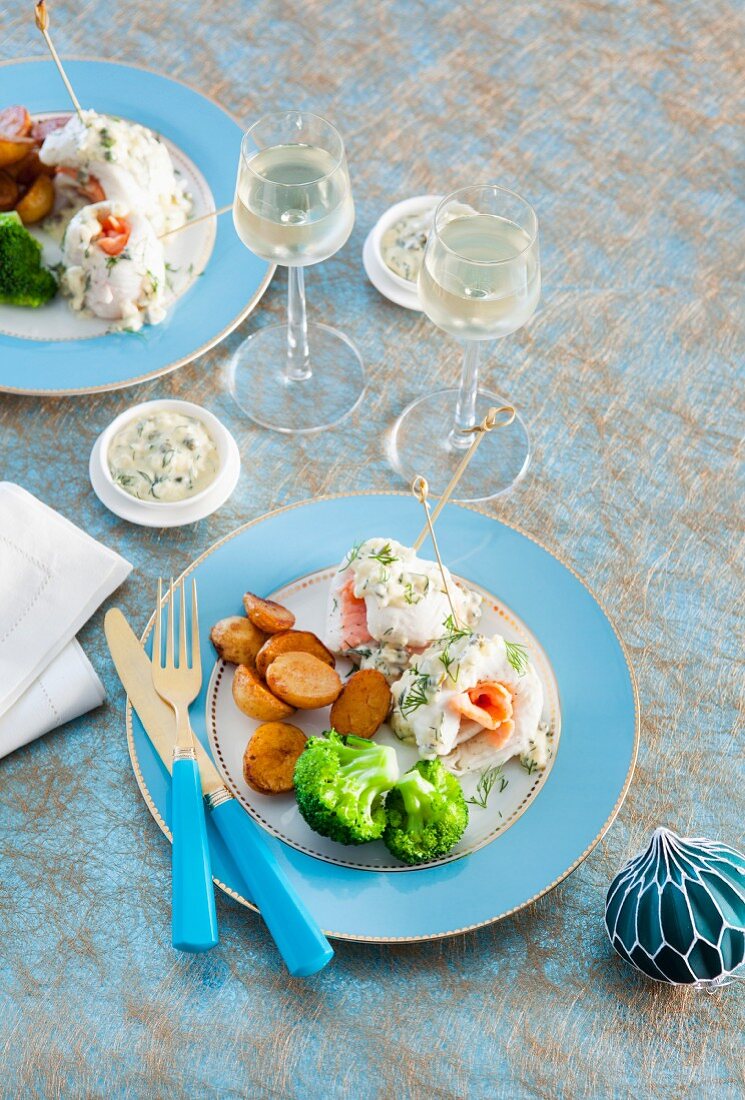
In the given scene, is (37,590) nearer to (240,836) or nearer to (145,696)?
(145,696)

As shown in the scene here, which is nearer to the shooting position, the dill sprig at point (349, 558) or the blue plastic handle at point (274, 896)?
the blue plastic handle at point (274, 896)

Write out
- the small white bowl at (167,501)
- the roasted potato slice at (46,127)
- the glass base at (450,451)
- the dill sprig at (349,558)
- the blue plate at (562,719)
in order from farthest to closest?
the roasted potato slice at (46,127)
the glass base at (450,451)
the small white bowl at (167,501)
the dill sprig at (349,558)
the blue plate at (562,719)

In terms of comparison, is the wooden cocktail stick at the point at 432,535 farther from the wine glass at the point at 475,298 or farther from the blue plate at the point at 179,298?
the blue plate at the point at 179,298

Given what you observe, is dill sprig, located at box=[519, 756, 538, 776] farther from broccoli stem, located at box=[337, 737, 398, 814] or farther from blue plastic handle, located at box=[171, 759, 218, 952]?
blue plastic handle, located at box=[171, 759, 218, 952]

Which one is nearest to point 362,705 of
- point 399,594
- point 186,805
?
point 399,594

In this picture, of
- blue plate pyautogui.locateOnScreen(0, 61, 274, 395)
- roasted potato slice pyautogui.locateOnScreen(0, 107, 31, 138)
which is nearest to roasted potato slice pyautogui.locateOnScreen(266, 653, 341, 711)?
blue plate pyautogui.locateOnScreen(0, 61, 274, 395)

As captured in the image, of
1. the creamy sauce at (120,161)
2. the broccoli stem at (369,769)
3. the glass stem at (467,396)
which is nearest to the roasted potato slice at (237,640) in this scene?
the broccoli stem at (369,769)
